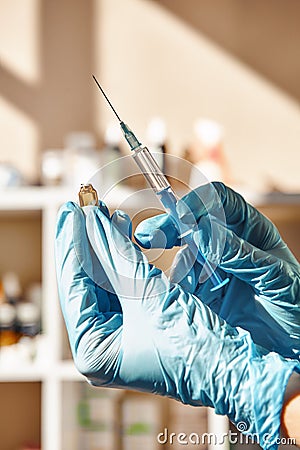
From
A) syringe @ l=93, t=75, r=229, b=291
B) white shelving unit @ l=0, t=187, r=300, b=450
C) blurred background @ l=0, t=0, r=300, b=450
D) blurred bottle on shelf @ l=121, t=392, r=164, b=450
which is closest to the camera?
syringe @ l=93, t=75, r=229, b=291

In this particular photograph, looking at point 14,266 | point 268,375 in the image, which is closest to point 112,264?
point 268,375

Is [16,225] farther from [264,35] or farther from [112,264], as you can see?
[112,264]

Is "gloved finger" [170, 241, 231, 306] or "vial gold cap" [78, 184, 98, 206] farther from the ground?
"vial gold cap" [78, 184, 98, 206]

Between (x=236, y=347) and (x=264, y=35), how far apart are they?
144 centimetres

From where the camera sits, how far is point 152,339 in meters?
0.77

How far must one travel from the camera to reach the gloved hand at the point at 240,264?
78cm

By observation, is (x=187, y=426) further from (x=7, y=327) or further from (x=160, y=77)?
(x=160, y=77)

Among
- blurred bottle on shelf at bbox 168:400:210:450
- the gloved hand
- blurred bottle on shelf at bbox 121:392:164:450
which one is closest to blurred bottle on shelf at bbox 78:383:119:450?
blurred bottle on shelf at bbox 121:392:164:450

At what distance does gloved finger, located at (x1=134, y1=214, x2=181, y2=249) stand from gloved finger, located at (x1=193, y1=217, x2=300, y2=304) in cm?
3

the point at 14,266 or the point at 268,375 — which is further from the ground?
the point at 14,266

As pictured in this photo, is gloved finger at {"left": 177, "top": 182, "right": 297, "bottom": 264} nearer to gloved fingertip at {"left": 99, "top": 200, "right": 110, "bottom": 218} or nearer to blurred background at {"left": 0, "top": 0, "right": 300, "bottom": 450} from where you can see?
gloved fingertip at {"left": 99, "top": 200, "right": 110, "bottom": 218}

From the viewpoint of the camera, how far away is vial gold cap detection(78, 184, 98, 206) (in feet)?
2.53

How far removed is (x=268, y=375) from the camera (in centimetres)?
73

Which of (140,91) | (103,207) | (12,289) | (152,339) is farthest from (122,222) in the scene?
(140,91)
